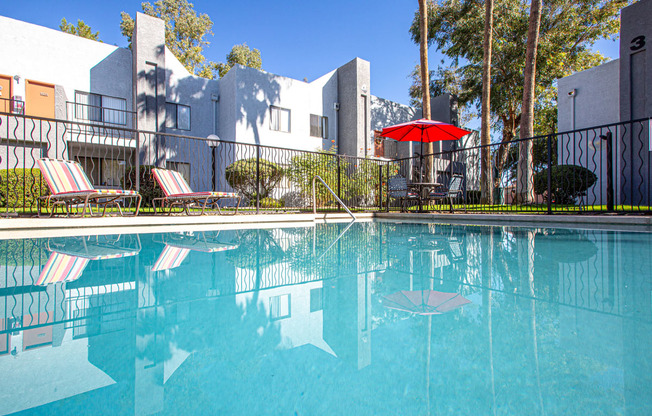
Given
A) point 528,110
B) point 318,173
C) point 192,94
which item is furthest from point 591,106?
point 192,94

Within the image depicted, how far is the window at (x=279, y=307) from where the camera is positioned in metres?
1.44

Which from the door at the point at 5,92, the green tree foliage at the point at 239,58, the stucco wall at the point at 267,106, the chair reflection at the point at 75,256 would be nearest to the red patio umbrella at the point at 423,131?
the stucco wall at the point at 267,106

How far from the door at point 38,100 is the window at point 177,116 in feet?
11.6

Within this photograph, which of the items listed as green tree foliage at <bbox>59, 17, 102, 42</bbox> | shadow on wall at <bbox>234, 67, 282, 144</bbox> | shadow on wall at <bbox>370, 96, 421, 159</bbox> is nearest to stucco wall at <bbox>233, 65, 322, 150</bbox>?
shadow on wall at <bbox>234, 67, 282, 144</bbox>

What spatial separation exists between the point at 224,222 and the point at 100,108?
935 cm

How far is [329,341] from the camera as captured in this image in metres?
1.15

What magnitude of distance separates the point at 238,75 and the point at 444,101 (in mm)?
11074

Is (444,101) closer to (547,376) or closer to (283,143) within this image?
(283,143)

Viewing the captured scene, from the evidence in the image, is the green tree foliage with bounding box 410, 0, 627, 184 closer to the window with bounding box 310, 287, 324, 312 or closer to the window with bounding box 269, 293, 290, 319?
the window with bounding box 310, 287, 324, 312

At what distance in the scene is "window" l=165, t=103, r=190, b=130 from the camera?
13.1m

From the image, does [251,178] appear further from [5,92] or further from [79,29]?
[79,29]

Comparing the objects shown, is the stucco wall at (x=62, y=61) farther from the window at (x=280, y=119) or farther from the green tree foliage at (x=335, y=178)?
the green tree foliage at (x=335, y=178)

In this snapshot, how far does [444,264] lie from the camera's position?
2496 millimetres

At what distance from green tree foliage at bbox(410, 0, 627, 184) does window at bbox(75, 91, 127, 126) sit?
13.3m
